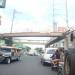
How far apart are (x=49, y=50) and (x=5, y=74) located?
1364cm

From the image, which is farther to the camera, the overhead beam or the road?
the overhead beam

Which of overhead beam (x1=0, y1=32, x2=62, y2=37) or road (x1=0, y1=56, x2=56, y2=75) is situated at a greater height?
overhead beam (x1=0, y1=32, x2=62, y2=37)

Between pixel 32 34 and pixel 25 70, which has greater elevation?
pixel 32 34

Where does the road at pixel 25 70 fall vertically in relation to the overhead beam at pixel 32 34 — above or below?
below

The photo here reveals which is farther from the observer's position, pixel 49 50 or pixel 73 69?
pixel 49 50

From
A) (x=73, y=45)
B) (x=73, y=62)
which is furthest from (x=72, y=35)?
(x=73, y=62)

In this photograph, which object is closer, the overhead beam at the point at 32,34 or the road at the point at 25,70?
the road at the point at 25,70

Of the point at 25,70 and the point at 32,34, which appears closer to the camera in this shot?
the point at 25,70

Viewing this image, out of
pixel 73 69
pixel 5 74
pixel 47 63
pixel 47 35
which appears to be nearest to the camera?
pixel 73 69

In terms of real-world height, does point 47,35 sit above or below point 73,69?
above

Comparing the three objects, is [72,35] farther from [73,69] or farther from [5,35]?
[5,35]

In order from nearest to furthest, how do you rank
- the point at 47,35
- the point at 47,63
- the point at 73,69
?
the point at 73,69 < the point at 47,63 < the point at 47,35

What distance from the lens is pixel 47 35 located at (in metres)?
77.6

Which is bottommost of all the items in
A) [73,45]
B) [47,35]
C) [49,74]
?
[49,74]
